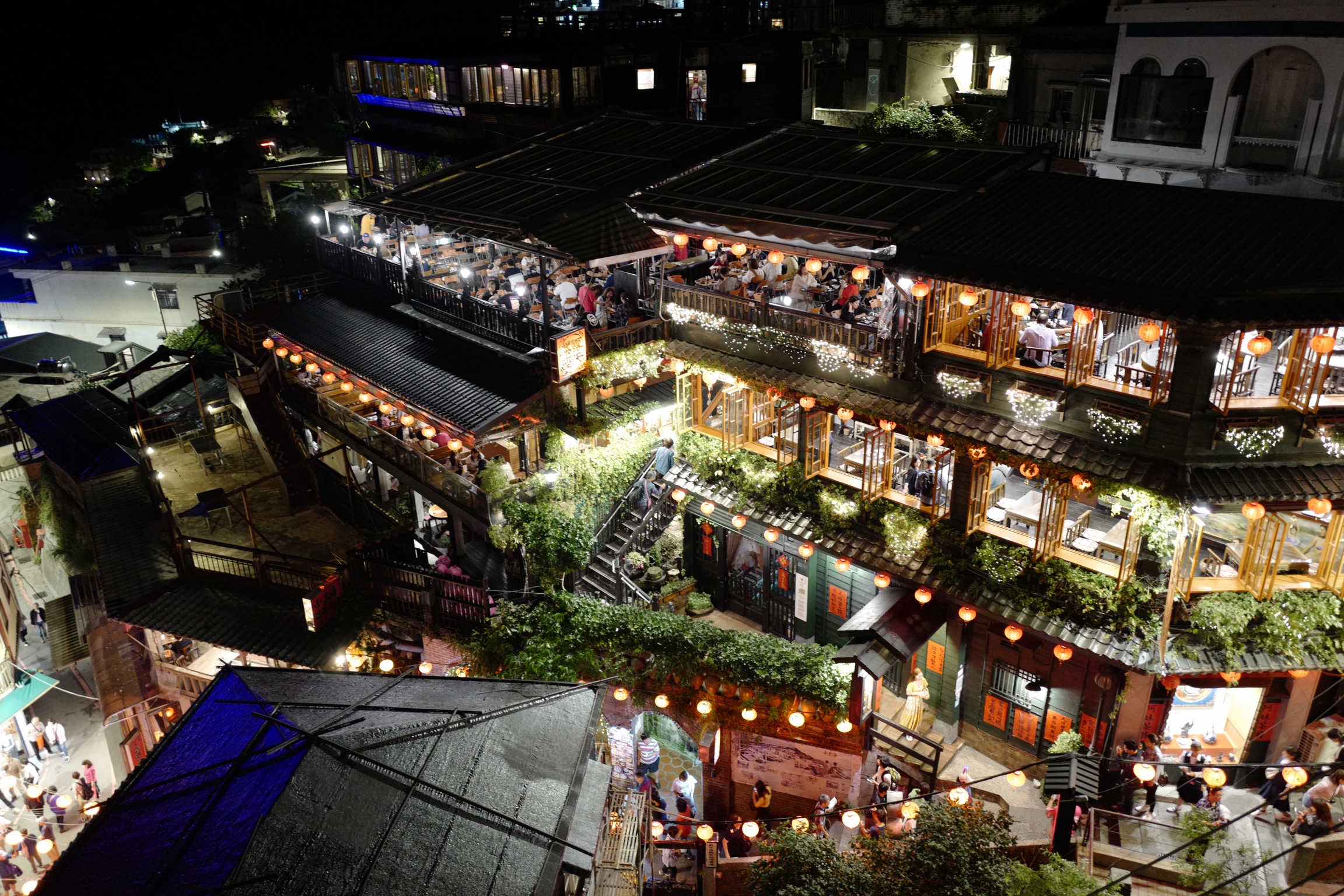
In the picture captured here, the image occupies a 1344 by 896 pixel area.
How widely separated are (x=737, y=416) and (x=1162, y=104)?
1223 cm

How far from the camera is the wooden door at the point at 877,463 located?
63.5ft

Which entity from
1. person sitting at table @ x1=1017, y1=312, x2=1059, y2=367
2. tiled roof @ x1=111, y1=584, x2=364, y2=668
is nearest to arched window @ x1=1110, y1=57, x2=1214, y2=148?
person sitting at table @ x1=1017, y1=312, x2=1059, y2=367

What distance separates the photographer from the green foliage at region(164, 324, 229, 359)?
35.3 meters

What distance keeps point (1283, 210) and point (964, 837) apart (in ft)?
39.9

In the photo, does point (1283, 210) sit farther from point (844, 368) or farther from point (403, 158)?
point (403, 158)

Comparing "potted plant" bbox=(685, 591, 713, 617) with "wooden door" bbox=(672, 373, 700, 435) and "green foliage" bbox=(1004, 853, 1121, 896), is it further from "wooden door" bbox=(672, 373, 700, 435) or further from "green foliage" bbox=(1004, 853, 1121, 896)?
"green foliage" bbox=(1004, 853, 1121, 896)

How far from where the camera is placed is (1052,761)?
45.9ft

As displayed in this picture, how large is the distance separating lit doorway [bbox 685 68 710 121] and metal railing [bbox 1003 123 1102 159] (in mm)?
10552

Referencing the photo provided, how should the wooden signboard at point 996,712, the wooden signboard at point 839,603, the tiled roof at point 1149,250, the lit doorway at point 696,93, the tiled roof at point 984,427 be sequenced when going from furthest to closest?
the lit doorway at point 696,93 < the wooden signboard at point 839,603 < the wooden signboard at point 996,712 < the tiled roof at point 984,427 < the tiled roof at point 1149,250

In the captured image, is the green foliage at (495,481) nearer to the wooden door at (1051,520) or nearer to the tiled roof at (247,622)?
the tiled roof at (247,622)

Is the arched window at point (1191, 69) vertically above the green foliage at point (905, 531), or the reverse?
the arched window at point (1191, 69)

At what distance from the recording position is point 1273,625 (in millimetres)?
15836

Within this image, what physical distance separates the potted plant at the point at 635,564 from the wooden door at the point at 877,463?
6.21 metres

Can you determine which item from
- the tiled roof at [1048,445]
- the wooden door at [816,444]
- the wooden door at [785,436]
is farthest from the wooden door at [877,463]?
the wooden door at [785,436]
